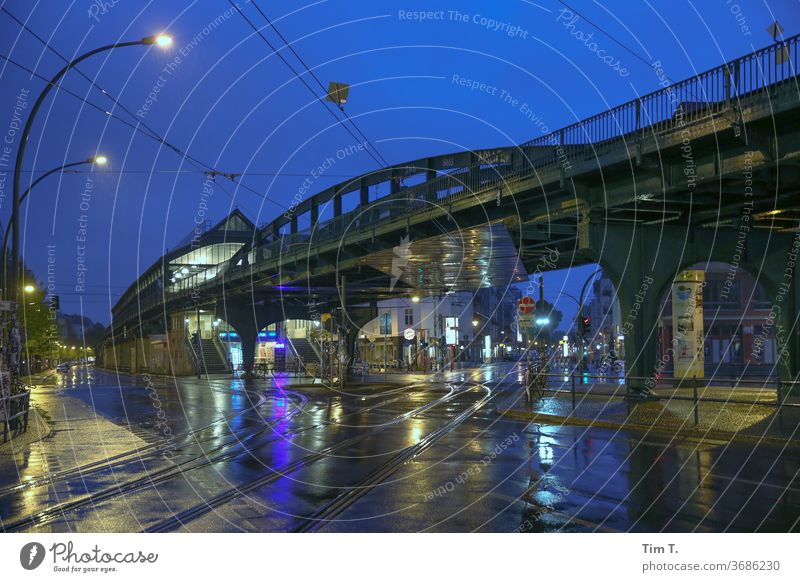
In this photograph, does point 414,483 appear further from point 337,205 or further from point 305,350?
point 305,350

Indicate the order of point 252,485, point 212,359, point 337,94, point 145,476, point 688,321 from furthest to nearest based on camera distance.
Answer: point 212,359 < point 688,321 < point 337,94 < point 145,476 < point 252,485

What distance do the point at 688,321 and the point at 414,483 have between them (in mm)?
24669

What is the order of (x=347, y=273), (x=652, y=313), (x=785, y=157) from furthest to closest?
(x=347, y=273) < (x=652, y=313) < (x=785, y=157)

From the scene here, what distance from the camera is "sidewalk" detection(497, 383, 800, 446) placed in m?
17.0

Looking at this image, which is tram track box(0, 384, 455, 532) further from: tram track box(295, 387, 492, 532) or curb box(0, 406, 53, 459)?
tram track box(295, 387, 492, 532)

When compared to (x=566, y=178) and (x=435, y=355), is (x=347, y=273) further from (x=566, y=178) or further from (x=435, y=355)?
(x=435, y=355)

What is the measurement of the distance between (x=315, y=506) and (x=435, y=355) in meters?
70.7

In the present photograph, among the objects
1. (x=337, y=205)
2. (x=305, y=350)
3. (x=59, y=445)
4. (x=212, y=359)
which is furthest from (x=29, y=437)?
(x=305, y=350)

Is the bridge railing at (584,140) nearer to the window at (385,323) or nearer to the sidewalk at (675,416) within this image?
the sidewalk at (675,416)

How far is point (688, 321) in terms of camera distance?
32.7m

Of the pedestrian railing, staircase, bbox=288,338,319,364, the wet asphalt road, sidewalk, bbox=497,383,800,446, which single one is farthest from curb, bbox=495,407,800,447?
staircase, bbox=288,338,319,364

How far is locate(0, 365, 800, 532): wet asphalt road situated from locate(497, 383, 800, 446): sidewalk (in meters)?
0.99
